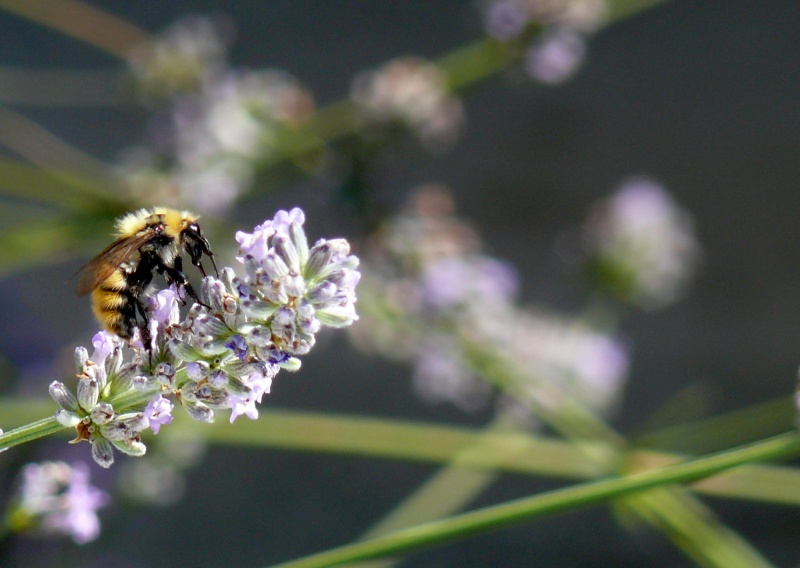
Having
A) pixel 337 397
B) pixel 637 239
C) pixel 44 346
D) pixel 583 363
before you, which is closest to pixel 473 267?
pixel 583 363

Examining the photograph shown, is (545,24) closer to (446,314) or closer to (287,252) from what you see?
(446,314)

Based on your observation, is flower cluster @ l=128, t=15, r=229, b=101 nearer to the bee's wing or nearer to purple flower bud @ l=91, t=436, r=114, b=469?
the bee's wing

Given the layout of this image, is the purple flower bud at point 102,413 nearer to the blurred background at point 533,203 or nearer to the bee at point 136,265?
the bee at point 136,265

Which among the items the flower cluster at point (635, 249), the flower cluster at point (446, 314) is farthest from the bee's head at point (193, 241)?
the flower cluster at point (635, 249)

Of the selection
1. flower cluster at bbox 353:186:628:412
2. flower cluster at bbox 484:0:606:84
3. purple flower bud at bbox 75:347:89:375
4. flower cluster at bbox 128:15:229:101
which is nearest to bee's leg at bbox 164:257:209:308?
purple flower bud at bbox 75:347:89:375

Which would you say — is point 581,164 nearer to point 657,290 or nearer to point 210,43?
point 657,290

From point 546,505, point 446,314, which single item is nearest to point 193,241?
point 546,505
